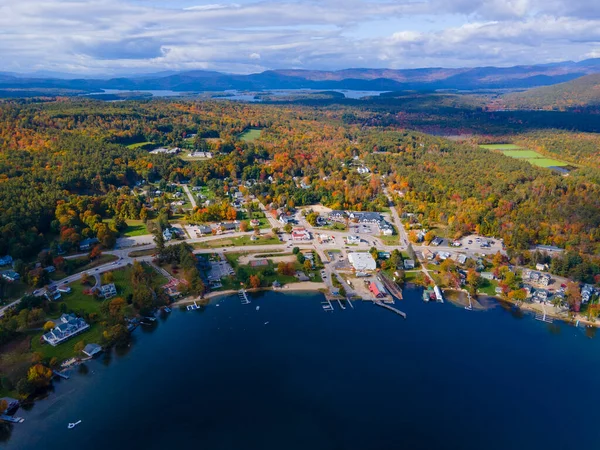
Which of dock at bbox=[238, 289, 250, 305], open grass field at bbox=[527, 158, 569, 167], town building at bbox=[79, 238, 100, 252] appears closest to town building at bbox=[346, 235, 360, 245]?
dock at bbox=[238, 289, 250, 305]

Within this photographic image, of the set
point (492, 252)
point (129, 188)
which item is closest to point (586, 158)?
point (492, 252)

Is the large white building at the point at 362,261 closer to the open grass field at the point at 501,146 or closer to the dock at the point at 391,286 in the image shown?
the dock at the point at 391,286

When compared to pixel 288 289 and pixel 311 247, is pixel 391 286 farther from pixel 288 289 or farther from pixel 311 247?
pixel 311 247

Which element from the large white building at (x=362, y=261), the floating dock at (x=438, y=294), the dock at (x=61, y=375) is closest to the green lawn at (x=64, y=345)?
the dock at (x=61, y=375)

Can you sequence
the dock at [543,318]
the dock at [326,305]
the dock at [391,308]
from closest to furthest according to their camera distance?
the dock at [543,318]
the dock at [391,308]
the dock at [326,305]

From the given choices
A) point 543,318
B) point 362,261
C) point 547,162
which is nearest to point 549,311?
point 543,318

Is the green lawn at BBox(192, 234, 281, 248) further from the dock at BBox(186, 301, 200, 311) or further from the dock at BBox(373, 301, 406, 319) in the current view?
the dock at BBox(373, 301, 406, 319)

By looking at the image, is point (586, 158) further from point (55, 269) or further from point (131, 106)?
point (131, 106)
